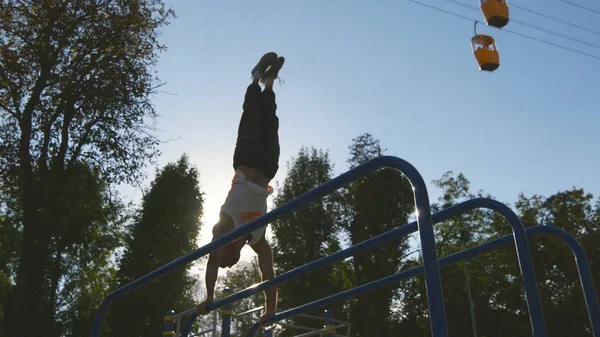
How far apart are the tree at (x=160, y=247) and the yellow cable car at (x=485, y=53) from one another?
16.3m

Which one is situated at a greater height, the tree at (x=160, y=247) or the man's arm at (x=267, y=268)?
the tree at (x=160, y=247)

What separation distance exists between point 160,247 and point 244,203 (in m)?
22.0

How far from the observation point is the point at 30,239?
12320 millimetres

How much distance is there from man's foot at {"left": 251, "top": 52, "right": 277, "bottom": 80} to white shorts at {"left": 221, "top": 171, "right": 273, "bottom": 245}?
0.75 meters

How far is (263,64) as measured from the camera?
3.87 metres

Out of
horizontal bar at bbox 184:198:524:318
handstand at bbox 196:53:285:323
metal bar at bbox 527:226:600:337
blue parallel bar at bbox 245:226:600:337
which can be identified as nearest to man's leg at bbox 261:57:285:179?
handstand at bbox 196:53:285:323

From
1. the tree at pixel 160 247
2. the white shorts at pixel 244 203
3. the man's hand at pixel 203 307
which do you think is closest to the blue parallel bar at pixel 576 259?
the white shorts at pixel 244 203

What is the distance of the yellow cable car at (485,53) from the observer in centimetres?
773

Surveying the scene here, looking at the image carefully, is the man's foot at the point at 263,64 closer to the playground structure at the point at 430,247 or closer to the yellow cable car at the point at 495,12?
the playground structure at the point at 430,247

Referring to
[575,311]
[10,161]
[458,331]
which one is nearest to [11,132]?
[10,161]

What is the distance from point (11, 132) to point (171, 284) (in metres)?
12.1

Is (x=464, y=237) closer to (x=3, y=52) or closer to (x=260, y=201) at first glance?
(x=3, y=52)

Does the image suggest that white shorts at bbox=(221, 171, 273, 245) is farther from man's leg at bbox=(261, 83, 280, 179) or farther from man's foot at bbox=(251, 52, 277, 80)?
man's foot at bbox=(251, 52, 277, 80)

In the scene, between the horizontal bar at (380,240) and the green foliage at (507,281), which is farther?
the green foliage at (507,281)
